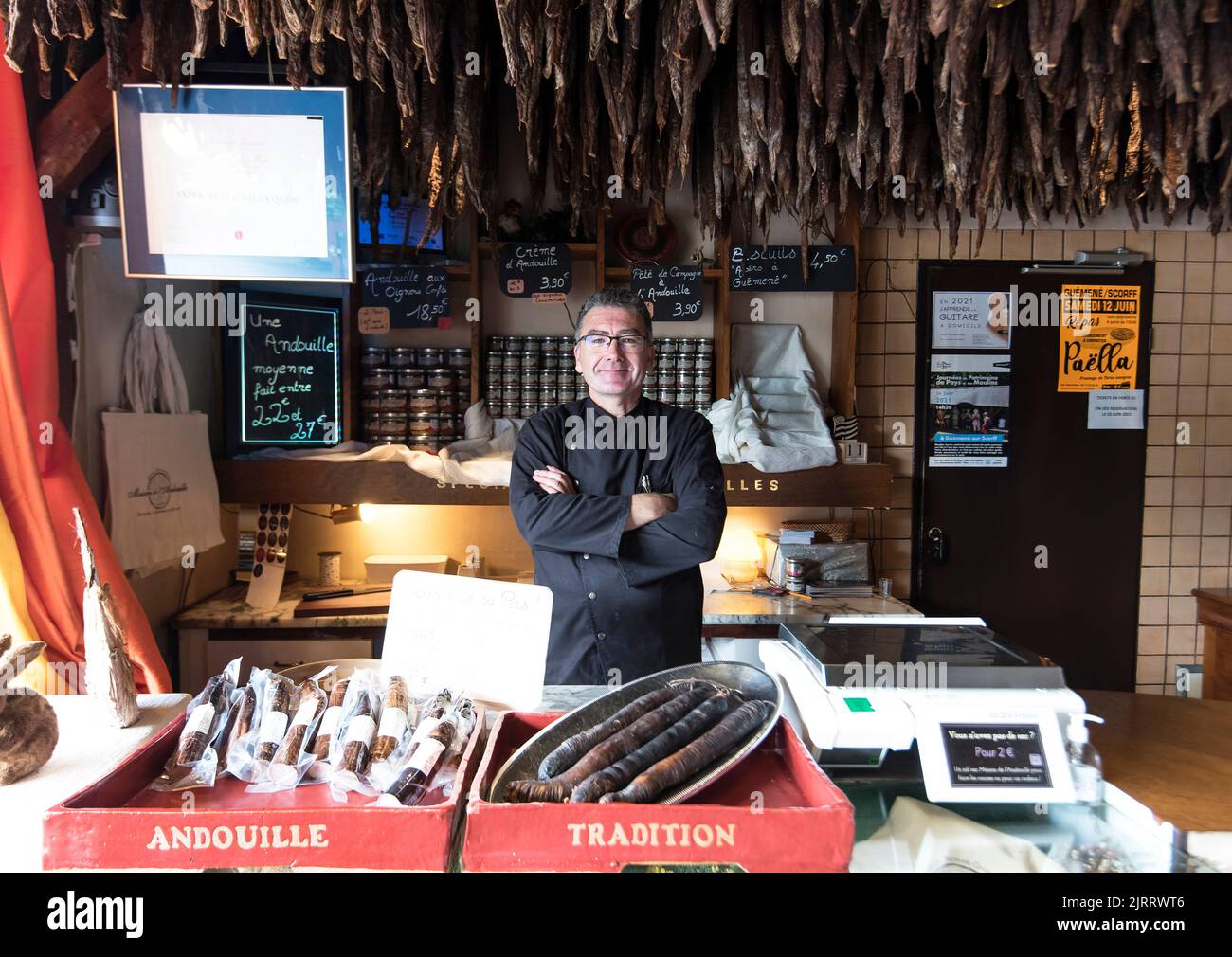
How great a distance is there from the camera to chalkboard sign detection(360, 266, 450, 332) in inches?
161

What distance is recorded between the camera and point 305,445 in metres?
4.13

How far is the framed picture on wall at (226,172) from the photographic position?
209cm

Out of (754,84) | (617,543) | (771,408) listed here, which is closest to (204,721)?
(617,543)

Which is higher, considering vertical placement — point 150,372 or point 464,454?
point 150,372

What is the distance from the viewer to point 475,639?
1701 mm

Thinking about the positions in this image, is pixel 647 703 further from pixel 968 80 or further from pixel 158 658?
pixel 968 80

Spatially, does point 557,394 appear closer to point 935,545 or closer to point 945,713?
point 935,545

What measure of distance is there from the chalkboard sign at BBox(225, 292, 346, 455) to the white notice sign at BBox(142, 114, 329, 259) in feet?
6.60

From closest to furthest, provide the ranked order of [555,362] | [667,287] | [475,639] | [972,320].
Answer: [475,639], [667,287], [555,362], [972,320]

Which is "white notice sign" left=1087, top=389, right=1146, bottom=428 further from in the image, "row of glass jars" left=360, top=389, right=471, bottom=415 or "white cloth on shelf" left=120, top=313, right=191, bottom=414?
"white cloth on shelf" left=120, top=313, right=191, bottom=414

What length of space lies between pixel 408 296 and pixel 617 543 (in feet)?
8.15

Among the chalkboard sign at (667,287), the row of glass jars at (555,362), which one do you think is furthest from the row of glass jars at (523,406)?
the chalkboard sign at (667,287)
